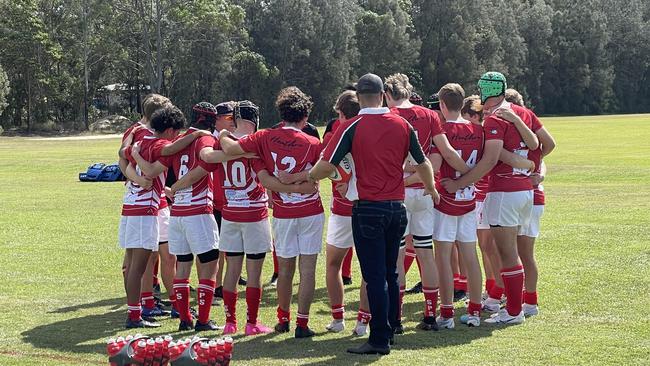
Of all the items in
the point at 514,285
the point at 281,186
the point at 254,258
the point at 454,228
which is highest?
the point at 281,186

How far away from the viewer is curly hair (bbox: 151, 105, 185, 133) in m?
8.45

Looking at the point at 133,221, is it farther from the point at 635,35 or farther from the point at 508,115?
the point at 635,35

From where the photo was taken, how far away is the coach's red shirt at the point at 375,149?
715 cm

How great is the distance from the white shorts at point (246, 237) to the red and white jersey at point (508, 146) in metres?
2.30

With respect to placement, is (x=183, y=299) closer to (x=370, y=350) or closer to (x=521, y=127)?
(x=370, y=350)

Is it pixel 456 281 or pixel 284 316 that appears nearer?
pixel 284 316

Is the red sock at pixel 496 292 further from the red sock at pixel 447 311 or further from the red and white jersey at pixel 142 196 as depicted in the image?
the red and white jersey at pixel 142 196

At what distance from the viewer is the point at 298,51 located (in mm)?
83875

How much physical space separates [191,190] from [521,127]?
325 centimetres

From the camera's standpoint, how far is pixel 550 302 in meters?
9.48

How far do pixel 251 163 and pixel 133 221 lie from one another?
4.86ft

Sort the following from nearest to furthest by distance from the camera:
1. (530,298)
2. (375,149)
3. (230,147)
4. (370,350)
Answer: (375,149) → (370,350) → (230,147) → (530,298)

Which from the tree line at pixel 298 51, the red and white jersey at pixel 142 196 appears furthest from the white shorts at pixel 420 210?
the tree line at pixel 298 51

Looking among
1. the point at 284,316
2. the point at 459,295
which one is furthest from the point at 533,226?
the point at 284,316
